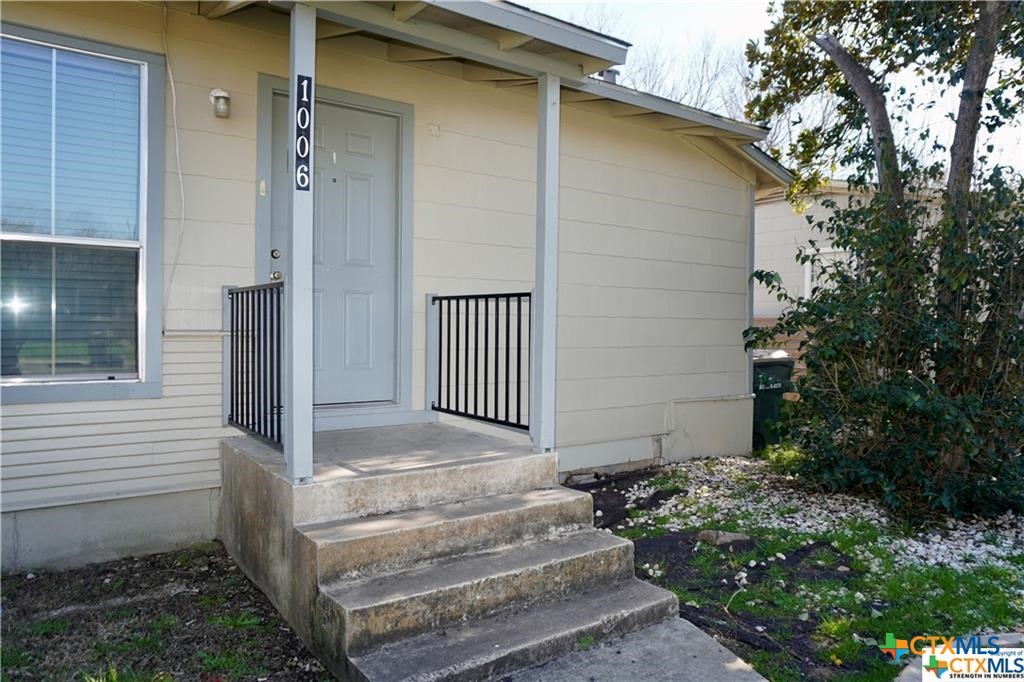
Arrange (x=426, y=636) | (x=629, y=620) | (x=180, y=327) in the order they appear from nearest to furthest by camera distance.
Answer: (x=426, y=636), (x=629, y=620), (x=180, y=327)

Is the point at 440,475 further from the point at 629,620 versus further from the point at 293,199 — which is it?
the point at 293,199

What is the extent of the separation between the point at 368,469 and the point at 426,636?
2.75 ft

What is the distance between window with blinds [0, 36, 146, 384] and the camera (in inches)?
128

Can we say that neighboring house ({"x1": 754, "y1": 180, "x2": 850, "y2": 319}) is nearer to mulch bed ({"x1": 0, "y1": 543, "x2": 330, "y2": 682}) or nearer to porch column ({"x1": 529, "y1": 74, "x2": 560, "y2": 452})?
porch column ({"x1": 529, "y1": 74, "x2": 560, "y2": 452})

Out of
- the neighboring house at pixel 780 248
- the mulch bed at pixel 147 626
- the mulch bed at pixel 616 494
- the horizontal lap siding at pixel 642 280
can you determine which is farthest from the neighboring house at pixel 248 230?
the neighboring house at pixel 780 248

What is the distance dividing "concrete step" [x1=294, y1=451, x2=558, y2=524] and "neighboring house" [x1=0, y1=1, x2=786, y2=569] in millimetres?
149

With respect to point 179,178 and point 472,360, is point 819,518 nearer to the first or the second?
point 472,360

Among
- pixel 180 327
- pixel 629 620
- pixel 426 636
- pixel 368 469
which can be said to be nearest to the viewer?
pixel 426 636

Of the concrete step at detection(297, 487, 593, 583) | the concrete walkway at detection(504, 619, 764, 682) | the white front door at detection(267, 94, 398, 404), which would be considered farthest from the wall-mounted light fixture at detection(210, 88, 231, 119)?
the concrete walkway at detection(504, 619, 764, 682)

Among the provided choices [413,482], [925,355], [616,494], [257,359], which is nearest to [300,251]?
[257,359]

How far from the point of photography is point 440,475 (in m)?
3.23

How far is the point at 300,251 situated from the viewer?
2893 mm

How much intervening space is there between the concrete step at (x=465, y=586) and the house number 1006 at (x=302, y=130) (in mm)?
1589

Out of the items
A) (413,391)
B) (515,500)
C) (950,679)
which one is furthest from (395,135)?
(950,679)
